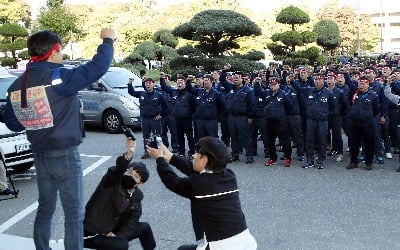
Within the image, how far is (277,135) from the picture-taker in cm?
1072

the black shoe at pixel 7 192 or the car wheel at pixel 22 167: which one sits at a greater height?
the car wheel at pixel 22 167

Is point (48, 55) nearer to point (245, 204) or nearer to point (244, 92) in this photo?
point (245, 204)

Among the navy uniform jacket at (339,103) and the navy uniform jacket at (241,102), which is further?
the navy uniform jacket at (241,102)

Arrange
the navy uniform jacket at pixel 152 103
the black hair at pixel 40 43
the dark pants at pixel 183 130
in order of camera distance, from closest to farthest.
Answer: the black hair at pixel 40 43 → the navy uniform jacket at pixel 152 103 → the dark pants at pixel 183 130

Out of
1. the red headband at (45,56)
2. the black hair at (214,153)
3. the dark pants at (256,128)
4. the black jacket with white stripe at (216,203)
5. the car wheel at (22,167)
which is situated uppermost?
the red headband at (45,56)

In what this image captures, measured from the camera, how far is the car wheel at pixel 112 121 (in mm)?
14781

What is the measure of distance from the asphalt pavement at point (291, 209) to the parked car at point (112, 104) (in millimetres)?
3917

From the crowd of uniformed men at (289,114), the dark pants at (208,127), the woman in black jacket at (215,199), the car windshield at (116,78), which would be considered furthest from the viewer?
the car windshield at (116,78)

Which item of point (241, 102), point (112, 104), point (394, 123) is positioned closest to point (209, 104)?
point (241, 102)

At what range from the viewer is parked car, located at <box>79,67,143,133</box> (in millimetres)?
14633

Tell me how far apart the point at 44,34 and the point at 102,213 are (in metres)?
1.80

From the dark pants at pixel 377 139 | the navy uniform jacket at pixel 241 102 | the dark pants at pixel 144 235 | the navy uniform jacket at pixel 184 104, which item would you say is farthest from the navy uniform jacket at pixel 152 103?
the dark pants at pixel 144 235

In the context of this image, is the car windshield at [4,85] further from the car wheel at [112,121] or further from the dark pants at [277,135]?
the dark pants at [277,135]

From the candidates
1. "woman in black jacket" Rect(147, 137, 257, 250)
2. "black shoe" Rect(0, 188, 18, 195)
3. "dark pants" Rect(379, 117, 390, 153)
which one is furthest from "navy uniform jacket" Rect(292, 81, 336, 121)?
"woman in black jacket" Rect(147, 137, 257, 250)
